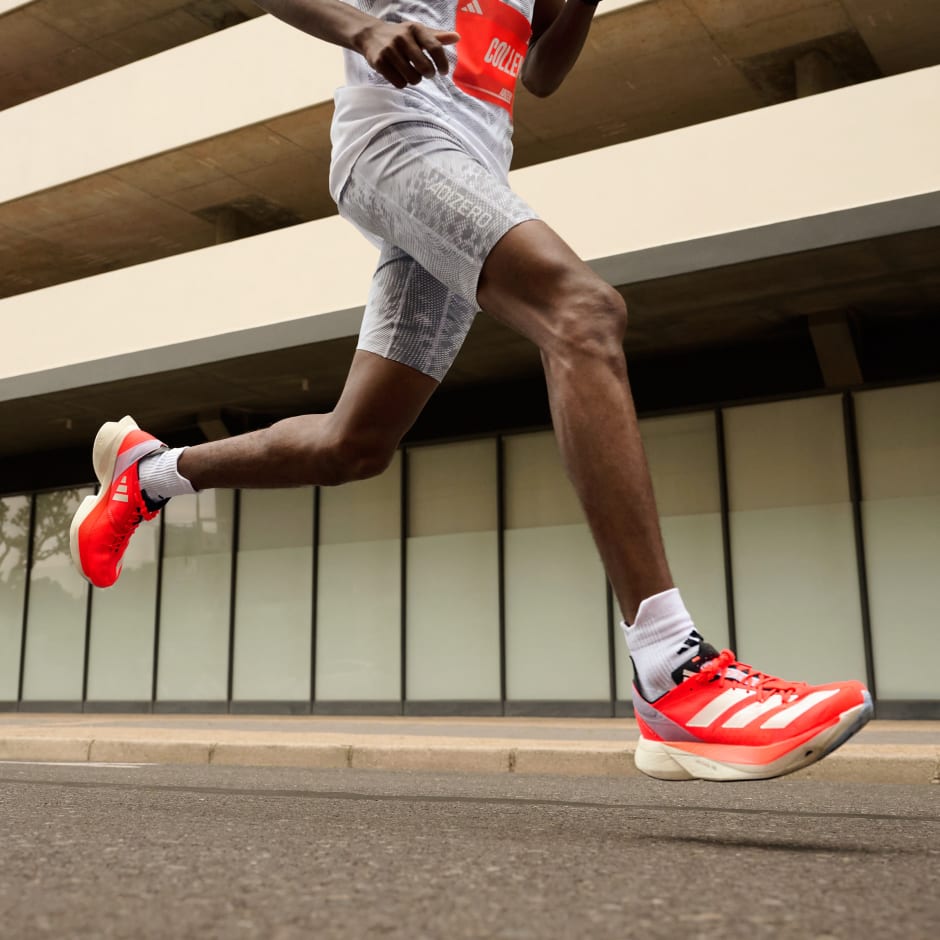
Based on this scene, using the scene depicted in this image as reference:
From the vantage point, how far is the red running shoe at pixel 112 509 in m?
3.13

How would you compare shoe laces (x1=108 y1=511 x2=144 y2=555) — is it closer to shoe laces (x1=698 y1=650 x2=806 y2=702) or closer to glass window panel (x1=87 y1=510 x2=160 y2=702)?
shoe laces (x1=698 y1=650 x2=806 y2=702)

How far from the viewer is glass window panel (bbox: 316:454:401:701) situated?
14047 millimetres

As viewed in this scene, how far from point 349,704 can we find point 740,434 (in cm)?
567

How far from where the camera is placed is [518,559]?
13195mm

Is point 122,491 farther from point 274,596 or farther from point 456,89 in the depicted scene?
point 274,596

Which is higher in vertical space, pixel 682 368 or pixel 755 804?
pixel 682 368

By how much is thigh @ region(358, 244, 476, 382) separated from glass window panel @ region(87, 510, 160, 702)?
1380 centimetres

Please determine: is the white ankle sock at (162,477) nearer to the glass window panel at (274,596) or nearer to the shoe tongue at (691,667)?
the shoe tongue at (691,667)

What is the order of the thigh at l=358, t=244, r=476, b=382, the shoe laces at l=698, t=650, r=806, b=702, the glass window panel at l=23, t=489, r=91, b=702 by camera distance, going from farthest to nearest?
1. the glass window panel at l=23, t=489, r=91, b=702
2. the thigh at l=358, t=244, r=476, b=382
3. the shoe laces at l=698, t=650, r=806, b=702

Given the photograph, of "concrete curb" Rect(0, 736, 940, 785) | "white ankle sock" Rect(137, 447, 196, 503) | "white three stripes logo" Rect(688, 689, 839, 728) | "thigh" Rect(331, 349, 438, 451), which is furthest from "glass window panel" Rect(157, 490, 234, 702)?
"white three stripes logo" Rect(688, 689, 839, 728)

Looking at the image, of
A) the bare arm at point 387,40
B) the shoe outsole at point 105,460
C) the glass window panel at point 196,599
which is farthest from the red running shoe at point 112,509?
the glass window panel at point 196,599

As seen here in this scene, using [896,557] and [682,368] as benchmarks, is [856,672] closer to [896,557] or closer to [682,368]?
[896,557]

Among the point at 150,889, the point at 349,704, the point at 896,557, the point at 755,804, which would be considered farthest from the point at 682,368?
the point at 150,889

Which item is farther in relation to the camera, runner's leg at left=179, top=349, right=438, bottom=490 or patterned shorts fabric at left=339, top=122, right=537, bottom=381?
runner's leg at left=179, top=349, right=438, bottom=490
